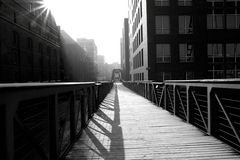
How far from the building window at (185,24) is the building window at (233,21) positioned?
17.0ft

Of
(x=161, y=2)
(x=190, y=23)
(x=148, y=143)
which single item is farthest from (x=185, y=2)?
(x=148, y=143)

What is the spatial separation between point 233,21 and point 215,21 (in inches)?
95.7

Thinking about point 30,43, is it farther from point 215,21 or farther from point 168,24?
point 215,21

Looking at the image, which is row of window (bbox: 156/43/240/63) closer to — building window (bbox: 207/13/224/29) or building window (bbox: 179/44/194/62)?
building window (bbox: 179/44/194/62)

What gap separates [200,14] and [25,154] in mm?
27676

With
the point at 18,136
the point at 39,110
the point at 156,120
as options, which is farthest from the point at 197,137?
the point at 18,136

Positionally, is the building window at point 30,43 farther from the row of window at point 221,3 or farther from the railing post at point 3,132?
the railing post at point 3,132

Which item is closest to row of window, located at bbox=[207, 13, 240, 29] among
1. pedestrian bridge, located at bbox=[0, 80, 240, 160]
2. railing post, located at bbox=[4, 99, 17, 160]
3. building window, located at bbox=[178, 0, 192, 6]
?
building window, located at bbox=[178, 0, 192, 6]

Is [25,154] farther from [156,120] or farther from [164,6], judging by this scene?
[164,6]

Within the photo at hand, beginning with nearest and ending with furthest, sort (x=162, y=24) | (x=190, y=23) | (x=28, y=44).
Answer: (x=28, y=44) < (x=162, y=24) < (x=190, y=23)

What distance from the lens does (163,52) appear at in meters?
25.3

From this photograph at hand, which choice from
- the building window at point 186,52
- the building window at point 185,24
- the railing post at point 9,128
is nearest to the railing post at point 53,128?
the railing post at point 9,128

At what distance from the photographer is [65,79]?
4247cm

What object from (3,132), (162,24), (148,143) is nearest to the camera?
(3,132)
